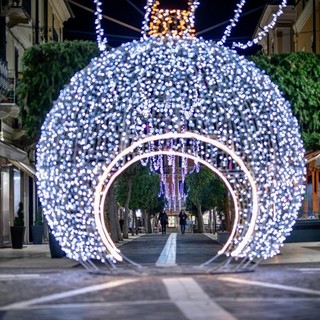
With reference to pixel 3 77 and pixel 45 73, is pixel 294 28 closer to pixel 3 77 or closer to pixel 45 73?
pixel 3 77

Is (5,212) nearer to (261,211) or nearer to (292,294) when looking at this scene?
(261,211)

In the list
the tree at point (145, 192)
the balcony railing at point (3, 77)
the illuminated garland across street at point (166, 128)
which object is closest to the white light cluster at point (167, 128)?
the illuminated garland across street at point (166, 128)

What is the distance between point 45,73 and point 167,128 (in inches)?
318

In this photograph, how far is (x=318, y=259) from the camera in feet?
70.3

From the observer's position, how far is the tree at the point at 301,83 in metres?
24.0

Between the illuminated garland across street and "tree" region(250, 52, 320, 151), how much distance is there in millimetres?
7108

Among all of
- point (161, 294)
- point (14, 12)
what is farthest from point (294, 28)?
point (161, 294)

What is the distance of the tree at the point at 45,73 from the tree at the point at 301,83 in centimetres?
497

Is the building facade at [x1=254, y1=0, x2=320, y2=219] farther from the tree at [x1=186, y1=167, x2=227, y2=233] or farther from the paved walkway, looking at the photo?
the paved walkway

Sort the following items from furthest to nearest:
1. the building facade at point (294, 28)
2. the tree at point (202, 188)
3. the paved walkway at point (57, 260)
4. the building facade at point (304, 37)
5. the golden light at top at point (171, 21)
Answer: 1. the tree at point (202, 188)
2. the building facade at point (294, 28)
3. the building facade at point (304, 37)
4. the paved walkway at point (57, 260)
5. the golden light at top at point (171, 21)

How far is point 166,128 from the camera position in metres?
17.0

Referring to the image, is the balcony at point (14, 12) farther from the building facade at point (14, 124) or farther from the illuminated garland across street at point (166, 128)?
the illuminated garland across street at point (166, 128)

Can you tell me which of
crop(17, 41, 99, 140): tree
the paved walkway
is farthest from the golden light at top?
the paved walkway

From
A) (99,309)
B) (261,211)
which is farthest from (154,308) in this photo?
(261,211)
